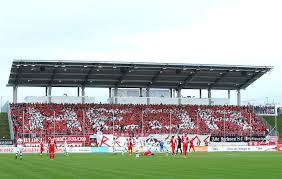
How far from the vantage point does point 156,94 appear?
94.9m

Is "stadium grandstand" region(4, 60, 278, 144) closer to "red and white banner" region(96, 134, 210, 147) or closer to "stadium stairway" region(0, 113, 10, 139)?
"red and white banner" region(96, 134, 210, 147)

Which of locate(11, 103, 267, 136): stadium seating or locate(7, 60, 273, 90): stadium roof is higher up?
locate(7, 60, 273, 90): stadium roof

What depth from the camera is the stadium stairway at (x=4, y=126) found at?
79875 mm

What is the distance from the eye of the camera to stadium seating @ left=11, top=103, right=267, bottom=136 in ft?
262

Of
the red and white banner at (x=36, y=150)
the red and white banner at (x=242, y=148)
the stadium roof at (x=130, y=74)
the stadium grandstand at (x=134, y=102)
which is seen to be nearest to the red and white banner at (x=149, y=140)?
the stadium grandstand at (x=134, y=102)

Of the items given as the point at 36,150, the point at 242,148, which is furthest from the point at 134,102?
the point at 36,150

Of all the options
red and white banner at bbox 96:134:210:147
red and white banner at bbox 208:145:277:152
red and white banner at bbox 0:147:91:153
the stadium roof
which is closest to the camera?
red and white banner at bbox 0:147:91:153

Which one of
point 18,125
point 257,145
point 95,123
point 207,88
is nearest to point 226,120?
point 207,88

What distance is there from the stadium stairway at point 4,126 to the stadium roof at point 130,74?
16.4ft

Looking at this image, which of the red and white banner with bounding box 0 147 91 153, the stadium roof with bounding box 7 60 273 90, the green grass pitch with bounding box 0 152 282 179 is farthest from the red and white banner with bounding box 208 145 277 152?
the green grass pitch with bounding box 0 152 282 179

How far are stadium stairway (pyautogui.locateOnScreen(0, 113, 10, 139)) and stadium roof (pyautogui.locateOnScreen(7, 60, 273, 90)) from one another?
5009 millimetres

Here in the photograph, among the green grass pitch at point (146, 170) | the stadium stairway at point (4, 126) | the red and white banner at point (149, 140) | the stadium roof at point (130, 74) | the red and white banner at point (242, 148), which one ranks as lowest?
the red and white banner at point (242, 148)

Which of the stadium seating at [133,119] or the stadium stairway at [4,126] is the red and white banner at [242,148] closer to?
the stadium seating at [133,119]

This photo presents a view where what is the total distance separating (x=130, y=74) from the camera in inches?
3435
